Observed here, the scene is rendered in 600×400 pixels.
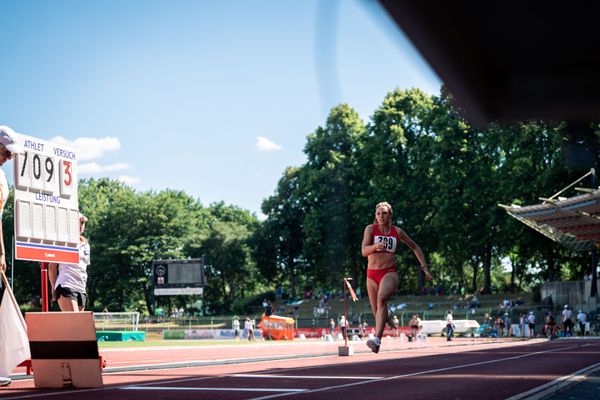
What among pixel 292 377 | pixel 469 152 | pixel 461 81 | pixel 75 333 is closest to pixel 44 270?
pixel 75 333

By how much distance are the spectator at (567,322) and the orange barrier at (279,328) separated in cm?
1578

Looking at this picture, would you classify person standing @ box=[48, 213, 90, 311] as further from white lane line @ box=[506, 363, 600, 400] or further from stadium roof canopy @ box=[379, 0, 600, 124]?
stadium roof canopy @ box=[379, 0, 600, 124]

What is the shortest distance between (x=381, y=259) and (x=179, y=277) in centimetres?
5855

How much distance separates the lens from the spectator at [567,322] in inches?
1736

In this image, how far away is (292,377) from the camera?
12992mm

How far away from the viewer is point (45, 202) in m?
11.6

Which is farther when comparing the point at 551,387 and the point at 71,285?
the point at 71,285

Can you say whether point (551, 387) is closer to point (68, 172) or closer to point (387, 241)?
point (387, 241)

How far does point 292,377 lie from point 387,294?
4407mm

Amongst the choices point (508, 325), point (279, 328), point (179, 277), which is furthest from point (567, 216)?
point (179, 277)

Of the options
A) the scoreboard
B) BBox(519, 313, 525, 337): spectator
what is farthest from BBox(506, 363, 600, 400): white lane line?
BBox(519, 313, 525, 337): spectator

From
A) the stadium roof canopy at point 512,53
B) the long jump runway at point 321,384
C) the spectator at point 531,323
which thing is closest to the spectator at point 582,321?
the spectator at point 531,323

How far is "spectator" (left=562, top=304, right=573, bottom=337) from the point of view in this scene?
44.1m

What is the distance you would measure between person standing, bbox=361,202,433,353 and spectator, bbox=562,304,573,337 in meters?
37.0
